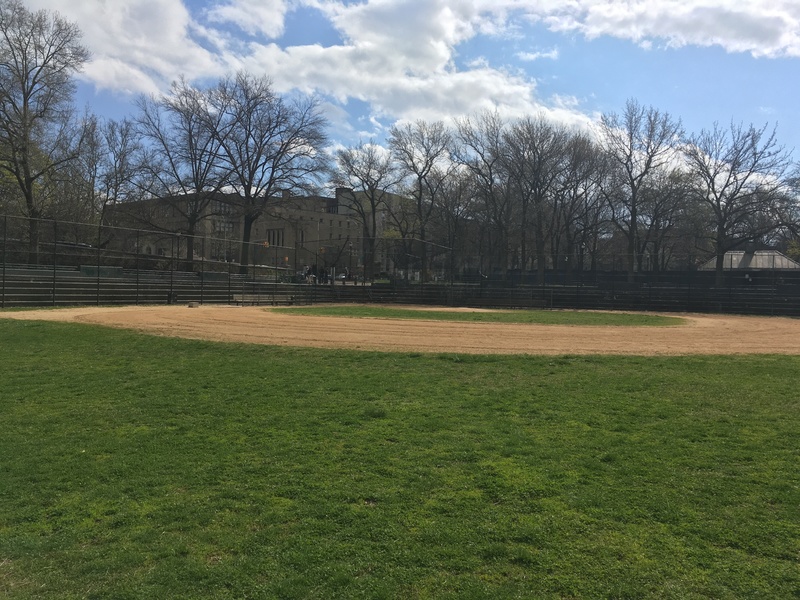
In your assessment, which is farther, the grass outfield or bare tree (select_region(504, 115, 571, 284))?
bare tree (select_region(504, 115, 571, 284))

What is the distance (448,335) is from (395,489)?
11671 mm

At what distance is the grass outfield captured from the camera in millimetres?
3029

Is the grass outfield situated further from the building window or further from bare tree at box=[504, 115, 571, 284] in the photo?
the building window

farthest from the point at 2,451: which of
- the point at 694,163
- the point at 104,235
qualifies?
the point at 694,163

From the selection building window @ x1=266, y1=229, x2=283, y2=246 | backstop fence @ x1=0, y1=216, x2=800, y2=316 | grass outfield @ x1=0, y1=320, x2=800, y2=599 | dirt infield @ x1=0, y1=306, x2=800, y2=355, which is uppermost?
building window @ x1=266, y1=229, x2=283, y2=246

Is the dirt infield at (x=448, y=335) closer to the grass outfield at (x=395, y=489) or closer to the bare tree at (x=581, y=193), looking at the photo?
the grass outfield at (x=395, y=489)

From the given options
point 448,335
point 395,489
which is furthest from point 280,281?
point 395,489

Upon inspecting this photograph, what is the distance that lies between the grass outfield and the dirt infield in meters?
4.70

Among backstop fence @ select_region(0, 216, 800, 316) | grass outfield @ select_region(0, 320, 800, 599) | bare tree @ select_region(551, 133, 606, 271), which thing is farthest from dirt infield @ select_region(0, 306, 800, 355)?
bare tree @ select_region(551, 133, 606, 271)

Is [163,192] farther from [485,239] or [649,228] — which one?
[649,228]

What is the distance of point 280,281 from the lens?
36.2m

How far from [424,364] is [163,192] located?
135ft

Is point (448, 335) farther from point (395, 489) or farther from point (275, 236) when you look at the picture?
point (275, 236)

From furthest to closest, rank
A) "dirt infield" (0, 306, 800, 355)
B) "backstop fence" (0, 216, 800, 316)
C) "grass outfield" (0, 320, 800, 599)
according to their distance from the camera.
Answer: "backstop fence" (0, 216, 800, 316)
"dirt infield" (0, 306, 800, 355)
"grass outfield" (0, 320, 800, 599)
